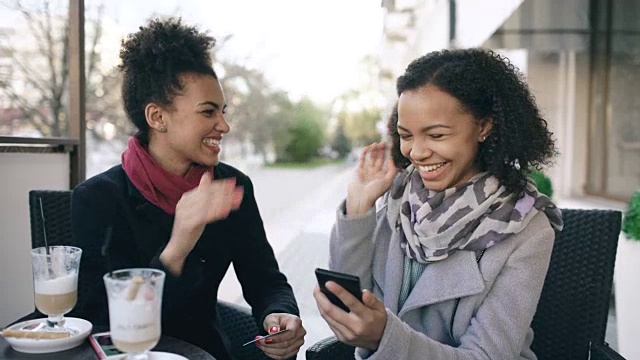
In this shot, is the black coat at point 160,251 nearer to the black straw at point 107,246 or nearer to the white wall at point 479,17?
the black straw at point 107,246

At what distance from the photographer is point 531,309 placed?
4.49 ft

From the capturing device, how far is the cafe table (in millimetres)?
1249

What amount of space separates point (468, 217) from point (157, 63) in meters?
0.97

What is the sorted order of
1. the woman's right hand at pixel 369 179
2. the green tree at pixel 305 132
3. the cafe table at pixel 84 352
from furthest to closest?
the green tree at pixel 305 132 → the woman's right hand at pixel 369 179 → the cafe table at pixel 84 352

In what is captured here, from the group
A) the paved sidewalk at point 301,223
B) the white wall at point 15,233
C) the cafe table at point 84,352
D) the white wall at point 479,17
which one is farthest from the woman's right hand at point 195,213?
the white wall at point 479,17

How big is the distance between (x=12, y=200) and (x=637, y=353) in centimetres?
261

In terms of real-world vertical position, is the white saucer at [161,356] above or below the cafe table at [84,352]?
above

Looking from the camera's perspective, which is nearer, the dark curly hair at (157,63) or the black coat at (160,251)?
the black coat at (160,251)

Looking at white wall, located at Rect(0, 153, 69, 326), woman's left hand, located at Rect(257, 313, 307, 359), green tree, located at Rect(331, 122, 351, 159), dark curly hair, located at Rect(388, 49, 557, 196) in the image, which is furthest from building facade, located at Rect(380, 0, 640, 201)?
green tree, located at Rect(331, 122, 351, 159)

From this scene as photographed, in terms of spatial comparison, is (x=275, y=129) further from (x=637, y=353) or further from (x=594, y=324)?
(x=594, y=324)

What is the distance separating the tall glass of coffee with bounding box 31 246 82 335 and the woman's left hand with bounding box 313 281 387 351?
0.54m

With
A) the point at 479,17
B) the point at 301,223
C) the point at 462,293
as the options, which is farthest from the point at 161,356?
the point at 479,17

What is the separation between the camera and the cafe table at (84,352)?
1.25 meters

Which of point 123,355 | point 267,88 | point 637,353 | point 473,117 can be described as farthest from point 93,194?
point 267,88
